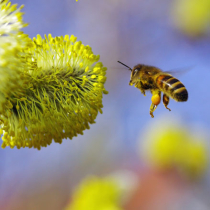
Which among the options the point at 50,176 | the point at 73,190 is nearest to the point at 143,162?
the point at 73,190

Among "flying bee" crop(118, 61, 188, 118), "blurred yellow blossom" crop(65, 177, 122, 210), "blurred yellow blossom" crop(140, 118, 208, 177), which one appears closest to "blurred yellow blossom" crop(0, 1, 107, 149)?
"flying bee" crop(118, 61, 188, 118)

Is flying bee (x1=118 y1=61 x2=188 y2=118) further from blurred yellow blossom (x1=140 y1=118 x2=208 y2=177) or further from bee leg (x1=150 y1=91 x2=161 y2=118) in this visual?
blurred yellow blossom (x1=140 y1=118 x2=208 y2=177)

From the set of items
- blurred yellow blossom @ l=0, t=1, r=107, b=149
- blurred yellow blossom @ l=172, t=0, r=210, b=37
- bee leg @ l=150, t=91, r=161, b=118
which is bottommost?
blurred yellow blossom @ l=0, t=1, r=107, b=149

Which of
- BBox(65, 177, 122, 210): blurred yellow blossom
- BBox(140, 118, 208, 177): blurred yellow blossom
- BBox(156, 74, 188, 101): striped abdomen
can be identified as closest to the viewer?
BBox(156, 74, 188, 101): striped abdomen

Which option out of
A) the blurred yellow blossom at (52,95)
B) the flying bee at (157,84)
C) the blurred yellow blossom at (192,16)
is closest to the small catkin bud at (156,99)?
the flying bee at (157,84)

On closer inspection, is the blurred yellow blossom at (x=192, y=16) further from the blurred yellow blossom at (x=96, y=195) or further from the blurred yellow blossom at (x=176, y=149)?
the blurred yellow blossom at (x=96, y=195)

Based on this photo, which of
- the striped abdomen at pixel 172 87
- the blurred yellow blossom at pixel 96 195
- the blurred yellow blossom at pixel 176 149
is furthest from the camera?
the blurred yellow blossom at pixel 176 149
